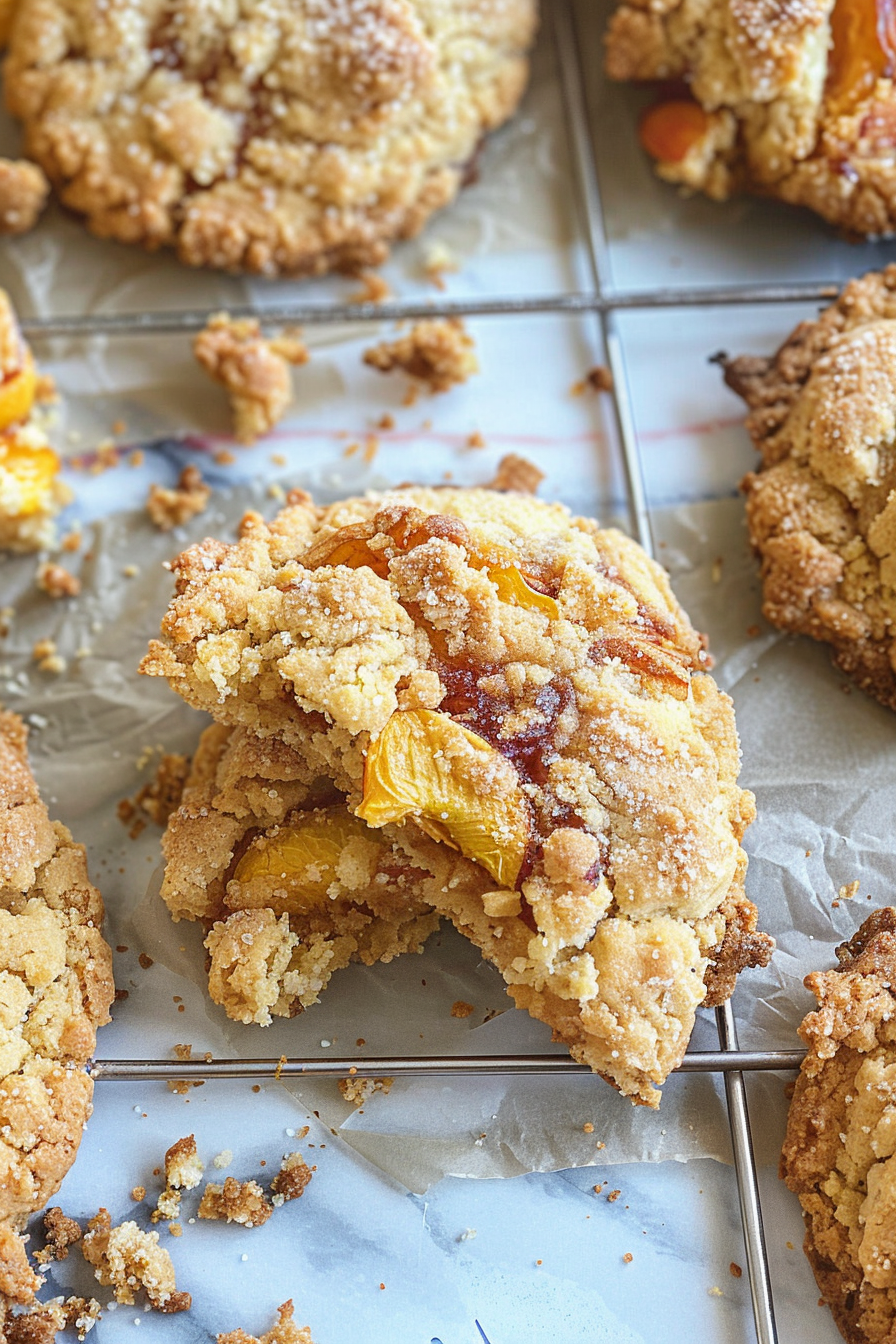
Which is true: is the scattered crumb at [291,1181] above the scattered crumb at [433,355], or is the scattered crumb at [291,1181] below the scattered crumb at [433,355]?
below

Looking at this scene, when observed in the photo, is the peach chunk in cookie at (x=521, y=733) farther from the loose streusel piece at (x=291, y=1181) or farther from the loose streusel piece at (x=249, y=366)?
the loose streusel piece at (x=249, y=366)

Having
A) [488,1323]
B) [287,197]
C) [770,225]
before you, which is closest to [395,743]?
[488,1323]

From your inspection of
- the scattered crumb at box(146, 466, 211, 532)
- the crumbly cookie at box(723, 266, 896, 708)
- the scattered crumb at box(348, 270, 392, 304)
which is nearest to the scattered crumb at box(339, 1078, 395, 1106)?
the crumbly cookie at box(723, 266, 896, 708)

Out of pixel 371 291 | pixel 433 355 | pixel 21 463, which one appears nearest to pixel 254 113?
pixel 371 291

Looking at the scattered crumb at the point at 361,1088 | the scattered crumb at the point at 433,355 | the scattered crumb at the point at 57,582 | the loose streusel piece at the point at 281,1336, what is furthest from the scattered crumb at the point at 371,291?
the loose streusel piece at the point at 281,1336

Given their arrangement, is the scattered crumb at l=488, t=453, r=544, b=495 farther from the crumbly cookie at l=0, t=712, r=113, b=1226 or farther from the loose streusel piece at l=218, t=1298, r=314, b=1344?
the loose streusel piece at l=218, t=1298, r=314, b=1344
